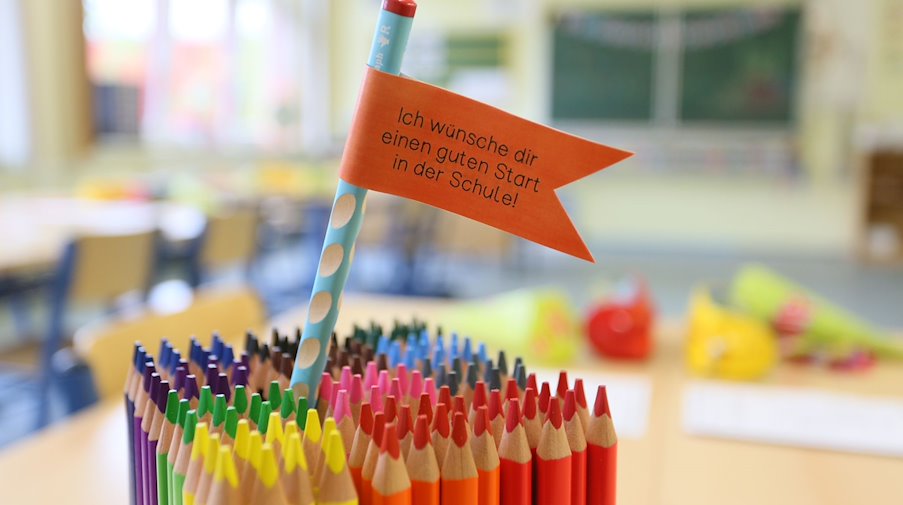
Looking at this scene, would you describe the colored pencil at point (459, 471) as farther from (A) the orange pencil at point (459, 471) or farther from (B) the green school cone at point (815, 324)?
(B) the green school cone at point (815, 324)

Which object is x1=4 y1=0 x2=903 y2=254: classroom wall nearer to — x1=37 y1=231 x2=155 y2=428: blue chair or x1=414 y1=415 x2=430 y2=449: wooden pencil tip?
x1=37 y1=231 x2=155 y2=428: blue chair

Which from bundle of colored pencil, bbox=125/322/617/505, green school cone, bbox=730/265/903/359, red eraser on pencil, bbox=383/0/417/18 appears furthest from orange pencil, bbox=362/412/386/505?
green school cone, bbox=730/265/903/359

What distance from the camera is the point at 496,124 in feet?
1.77

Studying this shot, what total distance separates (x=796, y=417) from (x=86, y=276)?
2071 millimetres

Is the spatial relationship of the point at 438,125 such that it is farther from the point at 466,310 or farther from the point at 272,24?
the point at 272,24

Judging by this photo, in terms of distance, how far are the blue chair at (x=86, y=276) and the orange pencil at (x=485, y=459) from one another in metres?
2.06

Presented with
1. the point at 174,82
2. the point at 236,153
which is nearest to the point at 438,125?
the point at 174,82

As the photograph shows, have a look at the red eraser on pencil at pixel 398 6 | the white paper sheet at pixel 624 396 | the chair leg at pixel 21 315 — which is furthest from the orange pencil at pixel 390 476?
the chair leg at pixel 21 315

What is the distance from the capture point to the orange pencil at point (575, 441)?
0.55m

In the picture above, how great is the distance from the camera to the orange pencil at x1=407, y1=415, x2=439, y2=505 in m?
0.50

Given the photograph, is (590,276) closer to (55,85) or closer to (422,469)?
(55,85)

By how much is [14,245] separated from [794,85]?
254 inches

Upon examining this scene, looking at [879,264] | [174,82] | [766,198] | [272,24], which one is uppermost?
[272,24]

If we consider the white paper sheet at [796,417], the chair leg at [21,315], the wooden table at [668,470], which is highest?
the white paper sheet at [796,417]
